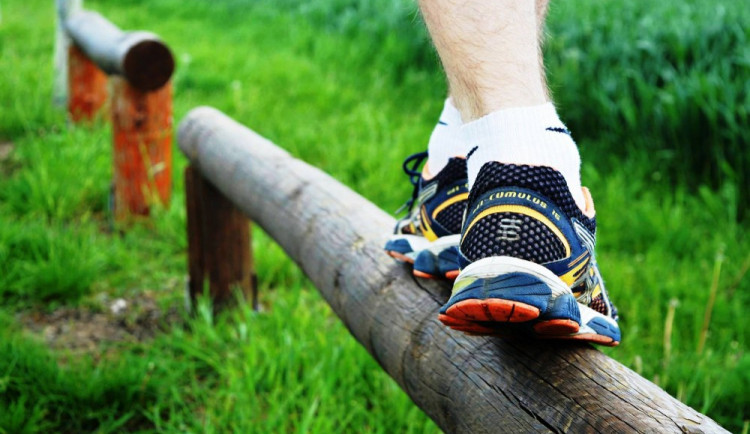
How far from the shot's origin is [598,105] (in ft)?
13.3

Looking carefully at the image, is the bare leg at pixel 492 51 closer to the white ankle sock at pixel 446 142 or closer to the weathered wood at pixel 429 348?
the white ankle sock at pixel 446 142

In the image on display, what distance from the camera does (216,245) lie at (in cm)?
265

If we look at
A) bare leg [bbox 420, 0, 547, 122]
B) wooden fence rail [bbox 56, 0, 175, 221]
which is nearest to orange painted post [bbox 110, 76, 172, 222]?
wooden fence rail [bbox 56, 0, 175, 221]

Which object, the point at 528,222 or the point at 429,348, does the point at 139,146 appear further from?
the point at 528,222

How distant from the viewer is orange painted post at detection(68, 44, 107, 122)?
445 cm

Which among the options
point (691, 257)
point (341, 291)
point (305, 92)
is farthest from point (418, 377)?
point (305, 92)

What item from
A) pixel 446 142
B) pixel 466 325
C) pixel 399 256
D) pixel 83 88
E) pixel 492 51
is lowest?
pixel 83 88

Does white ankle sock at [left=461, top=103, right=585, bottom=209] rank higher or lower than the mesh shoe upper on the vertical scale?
Answer: higher

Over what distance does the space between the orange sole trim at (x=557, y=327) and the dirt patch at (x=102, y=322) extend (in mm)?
1822

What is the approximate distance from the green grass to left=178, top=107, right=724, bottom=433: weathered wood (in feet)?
1.50

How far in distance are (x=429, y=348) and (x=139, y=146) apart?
241 cm

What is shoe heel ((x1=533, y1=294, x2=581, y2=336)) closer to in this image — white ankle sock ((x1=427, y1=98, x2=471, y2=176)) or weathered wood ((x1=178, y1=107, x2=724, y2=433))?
weathered wood ((x1=178, y1=107, x2=724, y2=433))

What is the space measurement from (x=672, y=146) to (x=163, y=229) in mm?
2403

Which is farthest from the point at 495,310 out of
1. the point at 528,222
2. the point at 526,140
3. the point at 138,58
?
the point at 138,58
